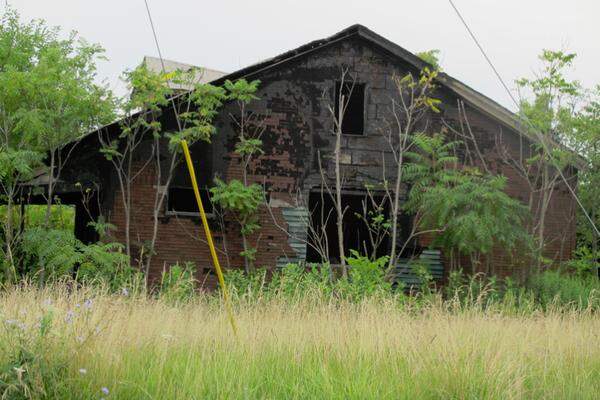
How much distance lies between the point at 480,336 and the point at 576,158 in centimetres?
1006

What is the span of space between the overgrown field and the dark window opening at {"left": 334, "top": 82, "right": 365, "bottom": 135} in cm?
899

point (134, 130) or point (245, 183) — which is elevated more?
point (134, 130)

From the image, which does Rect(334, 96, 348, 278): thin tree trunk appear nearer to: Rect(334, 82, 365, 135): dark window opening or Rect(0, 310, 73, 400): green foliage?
Rect(334, 82, 365, 135): dark window opening

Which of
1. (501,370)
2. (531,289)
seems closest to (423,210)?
(531,289)

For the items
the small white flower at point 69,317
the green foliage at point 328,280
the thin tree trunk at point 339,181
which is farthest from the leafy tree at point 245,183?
the small white flower at point 69,317

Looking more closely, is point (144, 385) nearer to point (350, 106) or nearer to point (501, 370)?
point (501, 370)

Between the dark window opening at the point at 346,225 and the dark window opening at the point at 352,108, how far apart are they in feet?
4.91

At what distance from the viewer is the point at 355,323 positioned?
27.7 ft

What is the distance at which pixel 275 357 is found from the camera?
24.0 ft

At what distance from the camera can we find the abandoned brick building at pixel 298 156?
52.9ft

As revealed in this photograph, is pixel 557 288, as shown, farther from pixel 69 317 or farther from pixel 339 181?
pixel 69 317

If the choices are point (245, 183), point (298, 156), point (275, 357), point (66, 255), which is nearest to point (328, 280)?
point (245, 183)

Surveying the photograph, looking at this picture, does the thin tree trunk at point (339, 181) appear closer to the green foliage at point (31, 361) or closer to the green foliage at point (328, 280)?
the green foliage at point (328, 280)

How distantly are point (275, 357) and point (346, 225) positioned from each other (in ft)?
41.9
